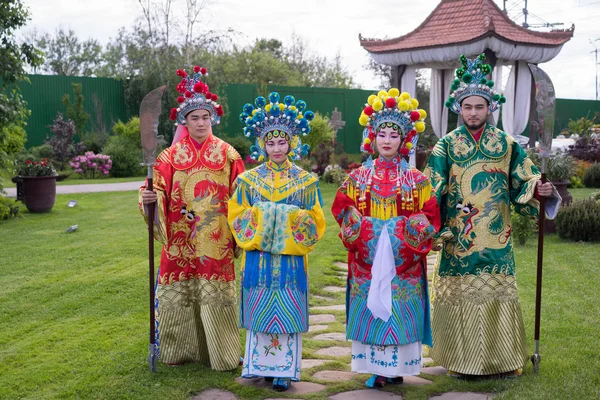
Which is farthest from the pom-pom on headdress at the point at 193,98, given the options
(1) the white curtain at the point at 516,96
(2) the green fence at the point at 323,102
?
(2) the green fence at the point at 323,102

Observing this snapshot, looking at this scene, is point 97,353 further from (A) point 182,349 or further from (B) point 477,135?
(B) point 477,135

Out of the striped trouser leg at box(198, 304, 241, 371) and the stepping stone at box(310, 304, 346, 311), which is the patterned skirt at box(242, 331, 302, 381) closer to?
the striped trouser leg at box(198, 304, 241, 371)

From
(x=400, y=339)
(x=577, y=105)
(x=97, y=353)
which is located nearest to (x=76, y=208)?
(x=97, y=353)

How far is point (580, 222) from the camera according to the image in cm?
936

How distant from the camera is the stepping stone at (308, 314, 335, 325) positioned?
19.1 ft

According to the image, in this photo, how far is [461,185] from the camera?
14.8 ft

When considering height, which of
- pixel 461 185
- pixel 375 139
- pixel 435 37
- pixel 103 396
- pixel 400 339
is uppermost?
pixel 435 37

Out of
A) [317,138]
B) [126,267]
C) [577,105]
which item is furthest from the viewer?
[577,105]

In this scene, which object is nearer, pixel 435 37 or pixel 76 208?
pixel 76 208

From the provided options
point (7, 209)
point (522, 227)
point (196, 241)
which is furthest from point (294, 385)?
point (7, 209)

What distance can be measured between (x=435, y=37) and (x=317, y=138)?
3875 mm

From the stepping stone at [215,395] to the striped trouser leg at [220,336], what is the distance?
336mm

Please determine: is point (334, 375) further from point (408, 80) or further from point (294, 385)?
point (408, 80)

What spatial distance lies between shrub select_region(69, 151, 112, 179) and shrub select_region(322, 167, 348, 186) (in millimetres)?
5662
